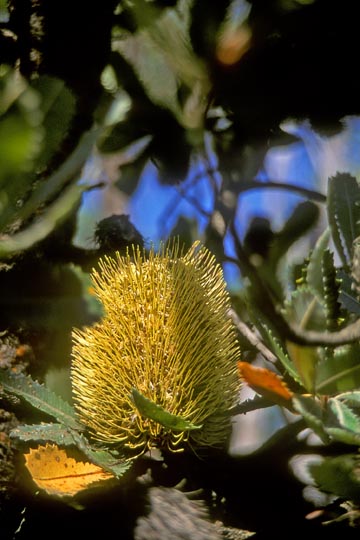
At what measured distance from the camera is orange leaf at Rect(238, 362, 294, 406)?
0.48 m

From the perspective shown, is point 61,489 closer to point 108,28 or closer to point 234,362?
point 234,362

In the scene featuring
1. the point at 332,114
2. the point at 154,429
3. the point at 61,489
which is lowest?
the point at 61,489

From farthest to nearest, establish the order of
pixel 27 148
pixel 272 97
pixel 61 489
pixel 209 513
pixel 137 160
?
1. pixel 137 160
2. pixel 272 97
3. pixel 209 513
4. pixel 61 489
5. pixel 27 148

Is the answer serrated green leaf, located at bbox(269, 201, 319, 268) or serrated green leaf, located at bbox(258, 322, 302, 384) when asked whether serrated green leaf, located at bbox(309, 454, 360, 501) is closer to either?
serrated green leaf, located at bbox(258, 322, 302, 384)

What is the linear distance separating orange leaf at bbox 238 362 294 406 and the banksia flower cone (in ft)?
0.71

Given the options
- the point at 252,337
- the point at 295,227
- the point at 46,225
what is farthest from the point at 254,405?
the point at 46,225

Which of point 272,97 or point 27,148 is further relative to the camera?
point 272,97

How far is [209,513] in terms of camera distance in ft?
2.19

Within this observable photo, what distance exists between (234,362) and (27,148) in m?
0.53

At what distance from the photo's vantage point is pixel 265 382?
0.49m

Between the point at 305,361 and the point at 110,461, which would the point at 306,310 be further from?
the point at 110,461

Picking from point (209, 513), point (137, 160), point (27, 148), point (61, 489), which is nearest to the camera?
point (27, 148)

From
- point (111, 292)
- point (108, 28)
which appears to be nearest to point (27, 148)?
point (111, 292)

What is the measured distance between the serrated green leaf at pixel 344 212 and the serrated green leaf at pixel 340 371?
15 cm
